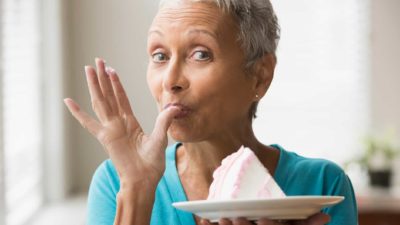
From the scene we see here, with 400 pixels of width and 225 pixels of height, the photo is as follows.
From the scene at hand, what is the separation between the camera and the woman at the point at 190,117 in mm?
1672

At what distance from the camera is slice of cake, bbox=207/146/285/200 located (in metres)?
1.55

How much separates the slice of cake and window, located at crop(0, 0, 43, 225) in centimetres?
228

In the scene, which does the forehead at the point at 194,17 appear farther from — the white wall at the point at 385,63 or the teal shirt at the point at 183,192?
the white wall at the point at 385,63

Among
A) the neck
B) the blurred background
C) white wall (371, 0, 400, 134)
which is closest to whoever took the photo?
A: the neck

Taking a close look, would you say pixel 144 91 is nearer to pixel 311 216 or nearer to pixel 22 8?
pixel 22 8

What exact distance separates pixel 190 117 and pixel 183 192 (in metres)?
0.23

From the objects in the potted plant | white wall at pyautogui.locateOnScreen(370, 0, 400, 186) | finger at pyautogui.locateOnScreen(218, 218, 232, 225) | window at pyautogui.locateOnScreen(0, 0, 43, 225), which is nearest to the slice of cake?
finger at pyautogui.locateOnScreen(218, 218, 232, 225)

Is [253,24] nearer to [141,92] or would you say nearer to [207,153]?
[207,153]

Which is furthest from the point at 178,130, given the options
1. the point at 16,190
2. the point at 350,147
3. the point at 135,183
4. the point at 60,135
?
the point at 350,147

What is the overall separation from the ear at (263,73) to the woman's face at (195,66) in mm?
87

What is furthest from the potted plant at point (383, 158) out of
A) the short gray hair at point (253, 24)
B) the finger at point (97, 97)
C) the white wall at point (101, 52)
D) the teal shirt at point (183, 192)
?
the finger at point (97, 97)

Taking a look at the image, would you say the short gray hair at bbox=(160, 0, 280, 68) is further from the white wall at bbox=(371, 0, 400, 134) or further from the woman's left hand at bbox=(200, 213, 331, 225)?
the white wall at bbox=(371, 0, 400, 134)

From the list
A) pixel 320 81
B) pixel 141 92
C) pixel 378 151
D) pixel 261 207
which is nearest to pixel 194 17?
pixel 261 207

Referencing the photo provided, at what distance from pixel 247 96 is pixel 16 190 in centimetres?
240
